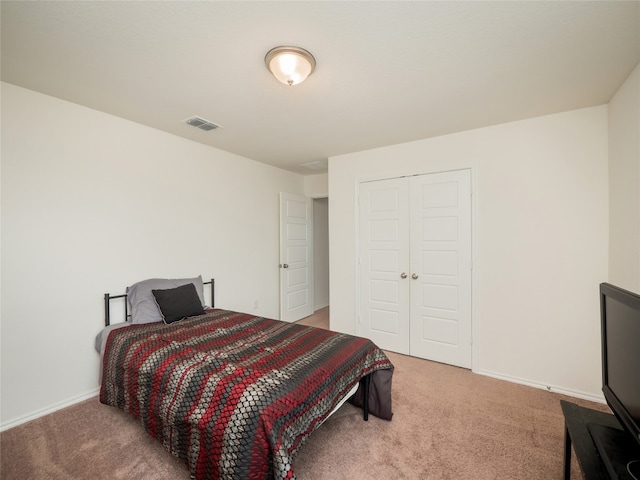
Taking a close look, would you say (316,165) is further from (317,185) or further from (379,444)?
(379,444)

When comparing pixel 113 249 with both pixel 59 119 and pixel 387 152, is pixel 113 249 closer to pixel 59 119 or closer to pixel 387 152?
pixel 59 119

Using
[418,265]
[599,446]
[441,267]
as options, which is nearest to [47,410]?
[599,446]

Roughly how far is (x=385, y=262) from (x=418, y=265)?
0.41 metres

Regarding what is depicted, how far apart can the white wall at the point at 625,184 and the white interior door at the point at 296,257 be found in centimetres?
368

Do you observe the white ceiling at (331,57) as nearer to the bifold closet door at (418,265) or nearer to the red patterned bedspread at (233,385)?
the bifold closet door at (418,265)

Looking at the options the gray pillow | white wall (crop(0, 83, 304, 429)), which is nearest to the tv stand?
the gray pillow

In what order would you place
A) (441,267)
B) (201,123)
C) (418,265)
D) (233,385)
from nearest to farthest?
1. (233,385)
2. (201,123)
3. (441,267)
4. (418,265)

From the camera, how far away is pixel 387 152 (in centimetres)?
348

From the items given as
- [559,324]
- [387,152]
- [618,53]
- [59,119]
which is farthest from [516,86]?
[59,119]

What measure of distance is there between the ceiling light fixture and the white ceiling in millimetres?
53

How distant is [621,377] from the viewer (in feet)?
3.61

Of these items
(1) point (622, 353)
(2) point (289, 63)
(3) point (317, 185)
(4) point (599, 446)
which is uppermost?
(2) point (289, 63)

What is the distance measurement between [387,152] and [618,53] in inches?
79.8

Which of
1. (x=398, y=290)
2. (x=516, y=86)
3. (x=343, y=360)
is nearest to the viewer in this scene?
(x=343, y=360)
